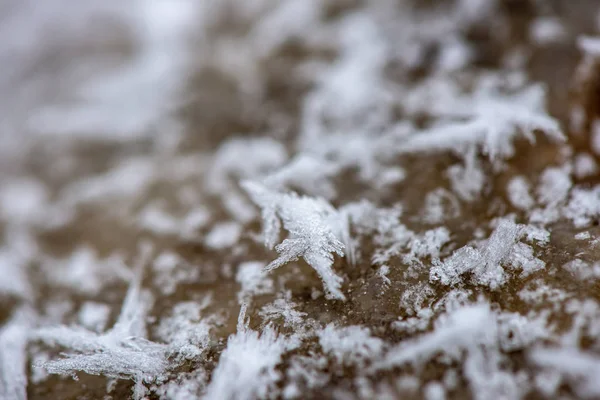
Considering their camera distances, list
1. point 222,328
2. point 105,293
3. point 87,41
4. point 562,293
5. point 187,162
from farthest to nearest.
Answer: point 87,41
point 187,162
point 105,293
point 222,328
point 562,293

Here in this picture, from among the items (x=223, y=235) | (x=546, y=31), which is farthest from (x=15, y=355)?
(x=546, y=31)

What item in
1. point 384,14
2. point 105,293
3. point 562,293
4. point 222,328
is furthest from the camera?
point 384,14

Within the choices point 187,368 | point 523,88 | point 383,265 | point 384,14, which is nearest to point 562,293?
point 383,265

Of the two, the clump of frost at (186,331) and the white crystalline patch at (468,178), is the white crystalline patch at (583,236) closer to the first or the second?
the white crystalline patch at (468,178)

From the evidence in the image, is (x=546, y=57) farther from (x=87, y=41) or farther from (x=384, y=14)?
(x=87, y=41)

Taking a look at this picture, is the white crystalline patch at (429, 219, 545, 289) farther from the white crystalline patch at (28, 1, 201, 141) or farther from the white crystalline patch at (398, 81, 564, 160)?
the white crystalline patch at (28, 1, 201, 141)

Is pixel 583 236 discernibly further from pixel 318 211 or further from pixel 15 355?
pixel 15 355

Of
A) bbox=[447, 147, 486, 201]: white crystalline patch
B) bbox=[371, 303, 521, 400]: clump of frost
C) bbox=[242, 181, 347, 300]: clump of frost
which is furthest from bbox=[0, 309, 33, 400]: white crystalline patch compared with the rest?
bbox=[447, 147, 486, 201]: white crystalline patch
